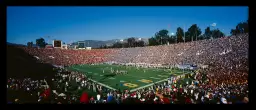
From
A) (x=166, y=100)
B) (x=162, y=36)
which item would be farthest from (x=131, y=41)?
(x=166, y=100)

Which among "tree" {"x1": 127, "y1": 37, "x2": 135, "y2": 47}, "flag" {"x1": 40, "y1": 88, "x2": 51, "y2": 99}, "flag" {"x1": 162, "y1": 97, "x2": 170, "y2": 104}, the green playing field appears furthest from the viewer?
"tree" {"x1": 127, "y1": 37, "x2": 135, "y2": 47}

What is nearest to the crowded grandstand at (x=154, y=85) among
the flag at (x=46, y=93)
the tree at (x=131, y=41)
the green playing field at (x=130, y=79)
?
the flag at (x=46, y=93)

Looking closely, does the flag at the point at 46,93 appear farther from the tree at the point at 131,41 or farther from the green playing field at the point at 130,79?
the tree at the point at 131,41

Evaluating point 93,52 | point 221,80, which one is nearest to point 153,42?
point 93,52

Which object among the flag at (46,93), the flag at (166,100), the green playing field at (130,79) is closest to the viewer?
the flag at (166,100)

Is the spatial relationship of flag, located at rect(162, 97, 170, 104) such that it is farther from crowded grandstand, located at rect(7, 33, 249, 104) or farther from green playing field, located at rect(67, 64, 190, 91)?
green playing field, located at rect(67, 64, 190, 91)

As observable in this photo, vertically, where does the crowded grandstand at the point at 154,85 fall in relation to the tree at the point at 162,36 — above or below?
below

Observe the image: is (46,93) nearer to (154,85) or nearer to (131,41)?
(154,85)

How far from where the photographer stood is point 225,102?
8.25 meters

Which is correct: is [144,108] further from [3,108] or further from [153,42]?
[153,42]

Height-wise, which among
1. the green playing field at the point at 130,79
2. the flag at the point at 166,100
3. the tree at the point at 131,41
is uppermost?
the tree at the point at 131,41

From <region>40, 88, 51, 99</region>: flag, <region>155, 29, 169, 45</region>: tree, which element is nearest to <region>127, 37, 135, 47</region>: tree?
<region>155, 29, 169, 45</region>: tree

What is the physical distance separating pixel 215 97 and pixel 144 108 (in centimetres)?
301
